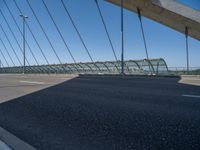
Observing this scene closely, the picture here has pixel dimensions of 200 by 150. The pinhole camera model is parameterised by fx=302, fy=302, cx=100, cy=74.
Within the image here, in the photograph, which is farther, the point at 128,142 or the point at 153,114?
the point at 153,114

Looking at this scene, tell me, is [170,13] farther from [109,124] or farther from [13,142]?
[13,142]

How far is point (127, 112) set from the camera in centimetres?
543

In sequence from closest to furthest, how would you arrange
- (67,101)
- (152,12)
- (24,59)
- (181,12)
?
(67,101), (181,12), (152,12), (24,59)

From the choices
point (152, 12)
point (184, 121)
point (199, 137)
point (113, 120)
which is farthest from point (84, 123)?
point (152, 12)

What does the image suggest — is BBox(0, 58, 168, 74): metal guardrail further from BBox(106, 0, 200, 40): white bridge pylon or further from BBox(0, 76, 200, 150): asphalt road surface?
BBox(0, 76, 200, 150): asphalt road surface

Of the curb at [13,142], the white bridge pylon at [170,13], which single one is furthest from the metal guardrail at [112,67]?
the curb at [13,142]

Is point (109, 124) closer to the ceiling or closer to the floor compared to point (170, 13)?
closer to the floor

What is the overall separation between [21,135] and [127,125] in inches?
61.7

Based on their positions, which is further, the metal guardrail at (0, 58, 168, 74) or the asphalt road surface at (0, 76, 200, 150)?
the metal guardrail at (0, 58, 168, 74)

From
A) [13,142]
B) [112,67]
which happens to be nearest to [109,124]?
[13,142]

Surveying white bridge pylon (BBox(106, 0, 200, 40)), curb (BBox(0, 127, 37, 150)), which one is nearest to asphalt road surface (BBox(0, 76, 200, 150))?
curb (BBox(0, 127, 37, 150))

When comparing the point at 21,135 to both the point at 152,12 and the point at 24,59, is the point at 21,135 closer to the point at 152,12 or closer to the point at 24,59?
the point at 152,12

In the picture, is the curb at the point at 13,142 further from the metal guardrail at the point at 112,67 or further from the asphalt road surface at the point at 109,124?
the metal guardrail at the point at 112,67

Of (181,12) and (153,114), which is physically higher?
(181,12)
